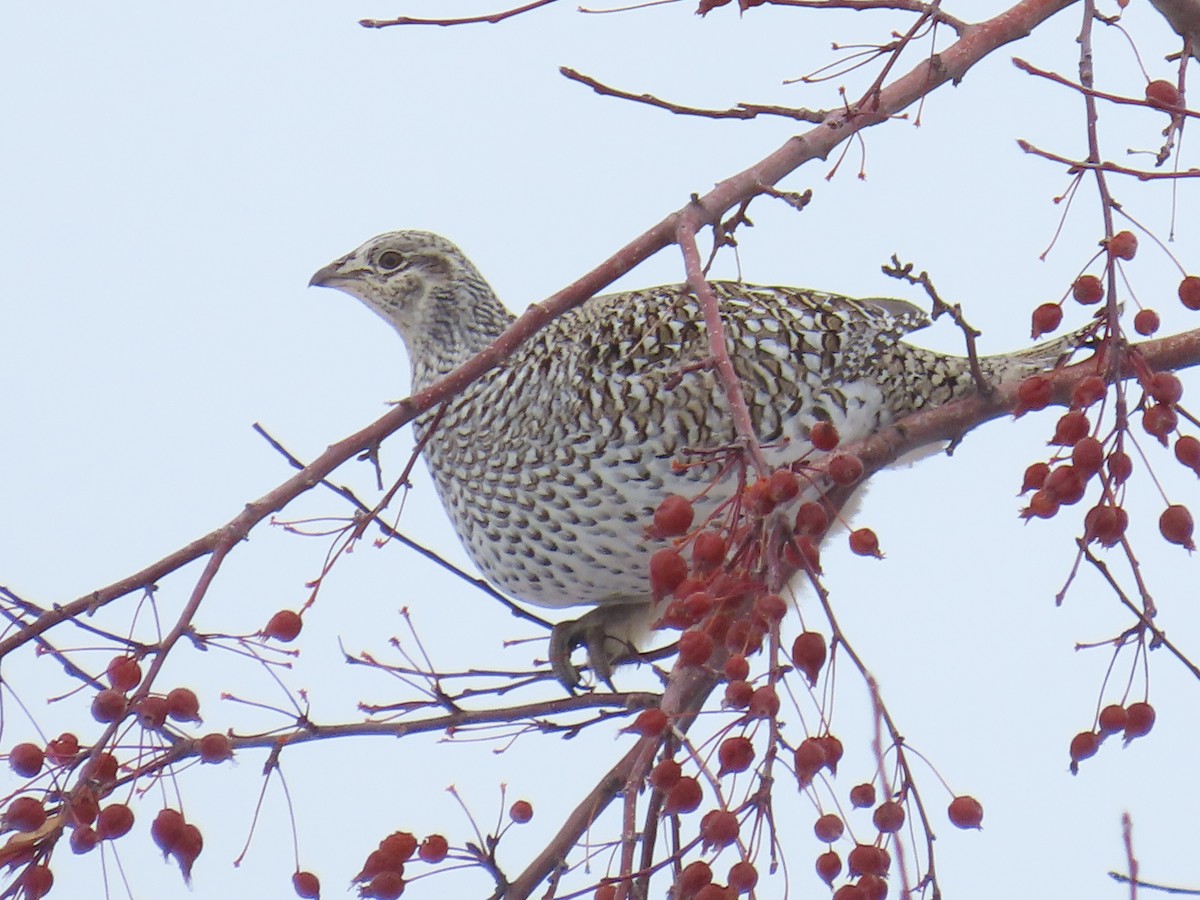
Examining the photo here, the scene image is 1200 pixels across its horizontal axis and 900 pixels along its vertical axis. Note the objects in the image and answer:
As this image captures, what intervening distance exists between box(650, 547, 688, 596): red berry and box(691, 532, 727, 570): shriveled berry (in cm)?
4

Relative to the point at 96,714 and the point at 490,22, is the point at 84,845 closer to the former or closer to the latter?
the point at 96,714

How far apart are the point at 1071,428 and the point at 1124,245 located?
0.60 feet

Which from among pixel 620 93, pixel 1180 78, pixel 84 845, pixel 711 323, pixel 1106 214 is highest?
pixel 1180 78

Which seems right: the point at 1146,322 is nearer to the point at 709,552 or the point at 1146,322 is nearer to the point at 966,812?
Result: the point at 966,812

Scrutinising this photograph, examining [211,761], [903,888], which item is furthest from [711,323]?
[211,761]

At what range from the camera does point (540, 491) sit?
250 cm

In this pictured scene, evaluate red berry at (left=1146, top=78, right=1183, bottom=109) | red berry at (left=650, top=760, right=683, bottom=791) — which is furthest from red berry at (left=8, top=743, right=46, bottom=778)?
red berry at (left=1146, top=78, right=1183, bottom=109)

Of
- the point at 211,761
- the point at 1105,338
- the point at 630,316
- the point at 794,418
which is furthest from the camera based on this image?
the point at 630,316

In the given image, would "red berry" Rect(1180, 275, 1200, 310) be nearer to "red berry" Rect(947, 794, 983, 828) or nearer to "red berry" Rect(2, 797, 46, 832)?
"red berry" Rect(947, 794, 983, 828)

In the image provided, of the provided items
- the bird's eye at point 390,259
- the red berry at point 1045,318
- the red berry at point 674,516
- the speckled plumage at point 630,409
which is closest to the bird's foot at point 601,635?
the speckled plumage at point 630,409

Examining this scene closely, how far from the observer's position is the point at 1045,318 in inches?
56.1

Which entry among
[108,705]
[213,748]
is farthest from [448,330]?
[108,705]

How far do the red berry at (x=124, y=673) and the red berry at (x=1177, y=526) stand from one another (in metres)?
0.80

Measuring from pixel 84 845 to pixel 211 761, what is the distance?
0.63ft
